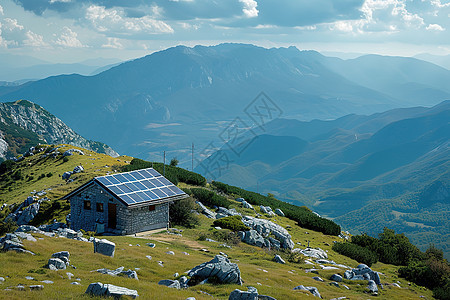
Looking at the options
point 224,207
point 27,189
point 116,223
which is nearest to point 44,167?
point 27,189

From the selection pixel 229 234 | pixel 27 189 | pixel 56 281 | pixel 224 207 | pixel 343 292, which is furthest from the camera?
pixel 27 189

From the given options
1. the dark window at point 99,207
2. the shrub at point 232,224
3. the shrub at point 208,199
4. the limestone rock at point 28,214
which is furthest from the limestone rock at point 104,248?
the shrub at point 208,199

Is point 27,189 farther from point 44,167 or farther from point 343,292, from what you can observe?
point 343,292

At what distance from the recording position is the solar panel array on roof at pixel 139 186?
133ft

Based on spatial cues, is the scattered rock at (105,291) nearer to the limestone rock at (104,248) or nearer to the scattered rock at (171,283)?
the scattered rock at (171,283)

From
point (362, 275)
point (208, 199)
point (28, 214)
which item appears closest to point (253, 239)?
point (362, 275)

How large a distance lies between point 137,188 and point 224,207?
61.7ft

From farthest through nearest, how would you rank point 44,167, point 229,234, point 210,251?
point 44,167
point 229,234
point 210,251

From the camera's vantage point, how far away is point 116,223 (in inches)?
1601

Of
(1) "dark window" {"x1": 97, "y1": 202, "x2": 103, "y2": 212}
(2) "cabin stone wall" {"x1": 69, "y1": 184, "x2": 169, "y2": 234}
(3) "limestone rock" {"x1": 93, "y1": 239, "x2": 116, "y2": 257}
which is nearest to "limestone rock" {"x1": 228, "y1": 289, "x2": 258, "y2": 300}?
(3) "limestone rock" {"x1": 93, "y1": 239, "x2": 116, "y2": 257}

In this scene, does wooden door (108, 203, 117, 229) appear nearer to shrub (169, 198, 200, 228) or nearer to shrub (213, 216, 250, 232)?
shrub (169, 198, 200, 228)

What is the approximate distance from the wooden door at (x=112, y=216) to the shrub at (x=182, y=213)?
23.1ft

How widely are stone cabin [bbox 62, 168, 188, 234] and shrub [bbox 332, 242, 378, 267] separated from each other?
20855mm

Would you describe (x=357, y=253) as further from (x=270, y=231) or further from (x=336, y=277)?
(x=336, y=277)
